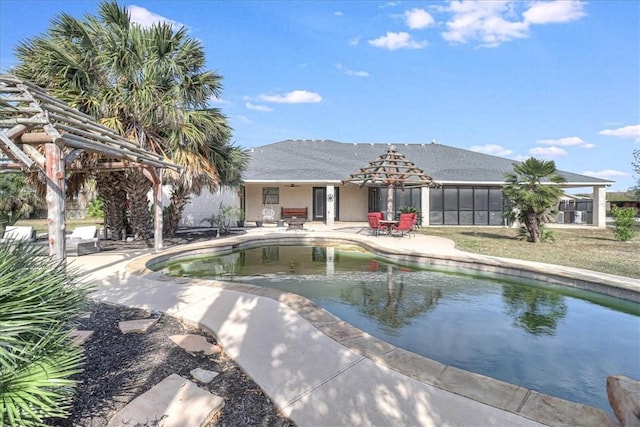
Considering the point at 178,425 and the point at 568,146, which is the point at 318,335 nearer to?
the point at 178,425

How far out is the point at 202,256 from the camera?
442 inches

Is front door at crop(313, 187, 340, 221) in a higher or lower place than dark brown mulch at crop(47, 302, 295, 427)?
higher

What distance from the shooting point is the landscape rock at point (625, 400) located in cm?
222

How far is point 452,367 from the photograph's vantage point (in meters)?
3.21

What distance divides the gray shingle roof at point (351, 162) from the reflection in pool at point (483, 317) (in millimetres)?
11600

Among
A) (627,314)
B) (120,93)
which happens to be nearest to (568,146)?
(627,314)

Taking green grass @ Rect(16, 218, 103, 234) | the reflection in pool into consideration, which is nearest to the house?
green grass @ Rect(16, 218, 103, 234)

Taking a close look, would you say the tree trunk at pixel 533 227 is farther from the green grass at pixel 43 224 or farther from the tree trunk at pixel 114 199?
the green grass at pixel 43 224

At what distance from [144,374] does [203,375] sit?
516 millimetres

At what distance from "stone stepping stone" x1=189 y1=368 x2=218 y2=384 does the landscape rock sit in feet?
10.0

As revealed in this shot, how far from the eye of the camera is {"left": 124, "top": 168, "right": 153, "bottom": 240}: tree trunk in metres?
11.5

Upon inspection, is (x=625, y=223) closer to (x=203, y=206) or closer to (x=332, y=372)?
(x=332, y=372)

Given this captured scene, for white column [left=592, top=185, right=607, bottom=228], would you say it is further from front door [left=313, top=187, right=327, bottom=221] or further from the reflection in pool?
the reflection in pool

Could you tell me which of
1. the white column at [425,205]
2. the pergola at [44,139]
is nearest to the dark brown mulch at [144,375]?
the pergola at [44,139]
